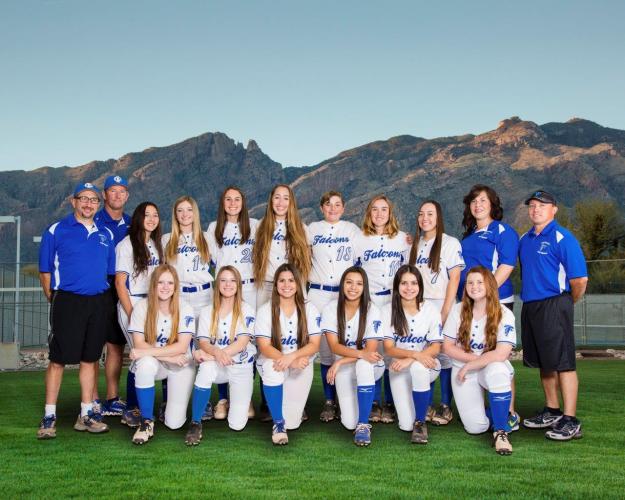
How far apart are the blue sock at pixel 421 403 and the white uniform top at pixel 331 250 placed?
4.49 ft

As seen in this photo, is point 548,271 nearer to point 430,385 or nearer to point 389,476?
point 430,385

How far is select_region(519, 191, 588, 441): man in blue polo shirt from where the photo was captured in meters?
5.70

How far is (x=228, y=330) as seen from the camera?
19.1 ft

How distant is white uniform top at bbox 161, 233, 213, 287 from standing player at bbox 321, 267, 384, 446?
121 centimetres

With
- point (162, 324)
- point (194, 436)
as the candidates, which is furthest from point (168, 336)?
point (194, 436)

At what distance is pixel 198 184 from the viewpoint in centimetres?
15838

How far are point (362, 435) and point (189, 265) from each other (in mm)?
2178

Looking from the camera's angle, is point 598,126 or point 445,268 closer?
point 445,268

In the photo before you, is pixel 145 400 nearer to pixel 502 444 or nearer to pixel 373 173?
pixel 502 444

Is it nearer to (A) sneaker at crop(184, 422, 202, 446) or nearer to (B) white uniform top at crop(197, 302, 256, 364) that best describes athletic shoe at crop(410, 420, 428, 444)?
(B) white uniform top at crop(197, 302, 256, 364)

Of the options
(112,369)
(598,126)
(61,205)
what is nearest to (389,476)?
(112,369)

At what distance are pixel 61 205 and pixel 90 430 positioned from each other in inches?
5896

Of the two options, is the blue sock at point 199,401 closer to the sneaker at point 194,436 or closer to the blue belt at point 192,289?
the sneaker at point 194,436

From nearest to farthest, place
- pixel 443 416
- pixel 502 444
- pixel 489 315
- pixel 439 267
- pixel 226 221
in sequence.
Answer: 1. pixel 502 444
2. pixel 489 315
3. pixel 439 267
4. pixel 443 416
5. pixel 226 221
